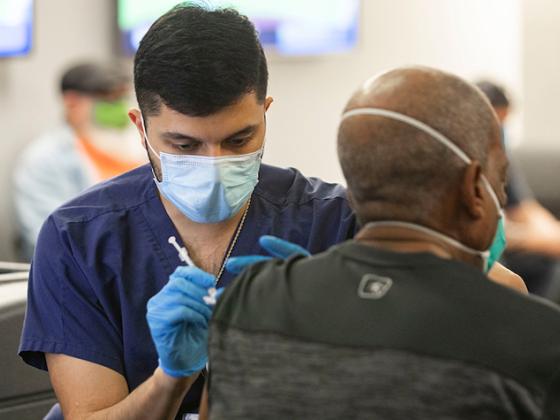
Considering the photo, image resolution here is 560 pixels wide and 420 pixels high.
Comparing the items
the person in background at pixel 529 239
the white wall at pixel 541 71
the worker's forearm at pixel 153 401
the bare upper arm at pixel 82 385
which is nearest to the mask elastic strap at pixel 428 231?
the worker's forearm at pixel 153 401

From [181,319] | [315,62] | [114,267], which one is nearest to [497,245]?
[181,319]

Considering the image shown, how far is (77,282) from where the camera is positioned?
5.25 feet

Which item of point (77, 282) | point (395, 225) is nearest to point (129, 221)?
point (77, 282)

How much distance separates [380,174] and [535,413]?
0.96ft

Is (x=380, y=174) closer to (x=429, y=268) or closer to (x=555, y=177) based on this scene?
(x=429, y=268)

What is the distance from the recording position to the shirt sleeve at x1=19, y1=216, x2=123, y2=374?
1.57 m

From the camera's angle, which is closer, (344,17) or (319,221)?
(319,221)

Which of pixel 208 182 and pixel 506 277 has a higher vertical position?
pixel 208 182

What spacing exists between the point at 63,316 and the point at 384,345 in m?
0.67

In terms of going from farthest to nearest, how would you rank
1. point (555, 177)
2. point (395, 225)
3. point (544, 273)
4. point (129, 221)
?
point (555, 177) → point (544, 273) → point (129, 221) → point (395, 225)

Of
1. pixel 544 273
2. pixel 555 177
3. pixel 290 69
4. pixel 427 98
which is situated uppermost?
pixel 427 98

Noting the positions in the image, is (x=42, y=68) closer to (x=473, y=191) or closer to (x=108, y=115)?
(x=108, y=115)

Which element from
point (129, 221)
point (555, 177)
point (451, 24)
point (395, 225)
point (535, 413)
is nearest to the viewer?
point (535, 413)

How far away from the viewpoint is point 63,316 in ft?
5.20
